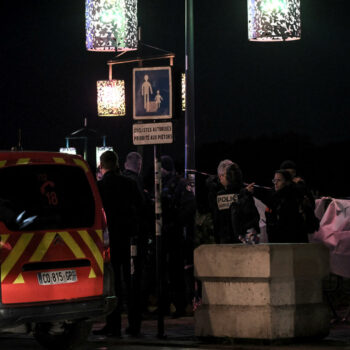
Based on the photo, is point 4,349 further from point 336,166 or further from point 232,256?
point 336,166

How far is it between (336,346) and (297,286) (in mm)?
794

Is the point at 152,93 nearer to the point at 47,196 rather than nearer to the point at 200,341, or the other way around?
the point at 47,196

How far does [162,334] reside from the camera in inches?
502

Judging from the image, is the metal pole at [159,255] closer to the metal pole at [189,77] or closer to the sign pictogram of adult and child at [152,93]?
the sign pictogram of adult and child at [152,93]

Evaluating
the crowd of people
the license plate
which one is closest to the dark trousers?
the crowd of people

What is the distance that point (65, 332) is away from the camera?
11.5 m

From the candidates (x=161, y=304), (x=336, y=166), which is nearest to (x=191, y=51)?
(x=161, y=304)

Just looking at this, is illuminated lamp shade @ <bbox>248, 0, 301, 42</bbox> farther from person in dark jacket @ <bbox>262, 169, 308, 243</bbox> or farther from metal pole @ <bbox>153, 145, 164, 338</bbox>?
metal pole @ <bbox>153, 145, 164, 338</bbox>

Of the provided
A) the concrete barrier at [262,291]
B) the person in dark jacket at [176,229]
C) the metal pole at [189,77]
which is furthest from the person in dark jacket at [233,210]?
the metal pole at [189,77]

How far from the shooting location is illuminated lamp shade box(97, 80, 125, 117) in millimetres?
34281

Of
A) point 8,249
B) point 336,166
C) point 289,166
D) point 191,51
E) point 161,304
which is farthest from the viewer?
point 336,166

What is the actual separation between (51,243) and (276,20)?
785 centimetres

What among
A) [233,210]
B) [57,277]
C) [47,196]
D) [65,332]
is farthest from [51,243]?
[233,210]

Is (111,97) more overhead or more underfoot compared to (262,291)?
A: more overhead
